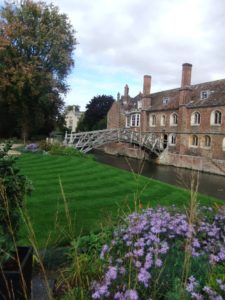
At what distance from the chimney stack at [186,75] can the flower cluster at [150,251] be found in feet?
84.0

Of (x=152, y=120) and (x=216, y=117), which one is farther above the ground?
(x=216, y=117)

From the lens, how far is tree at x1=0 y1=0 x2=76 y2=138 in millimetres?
25062

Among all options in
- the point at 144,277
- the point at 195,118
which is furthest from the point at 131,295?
the point at 195,118

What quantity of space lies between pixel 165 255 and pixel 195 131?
2544 cm

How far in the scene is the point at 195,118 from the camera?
26906 mm

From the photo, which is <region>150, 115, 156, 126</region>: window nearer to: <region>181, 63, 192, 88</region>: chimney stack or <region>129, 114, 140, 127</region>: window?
<region>129, 114, 140, 127</region>: window

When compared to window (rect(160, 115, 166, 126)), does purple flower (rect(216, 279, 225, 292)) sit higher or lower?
lower

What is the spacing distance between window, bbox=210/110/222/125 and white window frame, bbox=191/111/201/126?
154cm

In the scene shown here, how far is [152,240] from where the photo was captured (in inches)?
91.8

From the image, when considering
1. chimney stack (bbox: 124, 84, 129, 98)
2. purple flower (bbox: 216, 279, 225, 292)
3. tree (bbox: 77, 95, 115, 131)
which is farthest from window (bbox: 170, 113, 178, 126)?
purple flower (bbox: 216, 279, 225, 292)

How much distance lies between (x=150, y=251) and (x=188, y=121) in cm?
2641

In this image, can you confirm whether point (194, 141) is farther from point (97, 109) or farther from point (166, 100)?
point (97, 109)

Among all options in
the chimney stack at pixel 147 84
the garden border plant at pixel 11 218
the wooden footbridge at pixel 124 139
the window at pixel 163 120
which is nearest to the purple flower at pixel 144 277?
the garden border plant at pixel 11 218

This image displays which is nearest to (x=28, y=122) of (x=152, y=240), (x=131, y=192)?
(x=131, y=192)
